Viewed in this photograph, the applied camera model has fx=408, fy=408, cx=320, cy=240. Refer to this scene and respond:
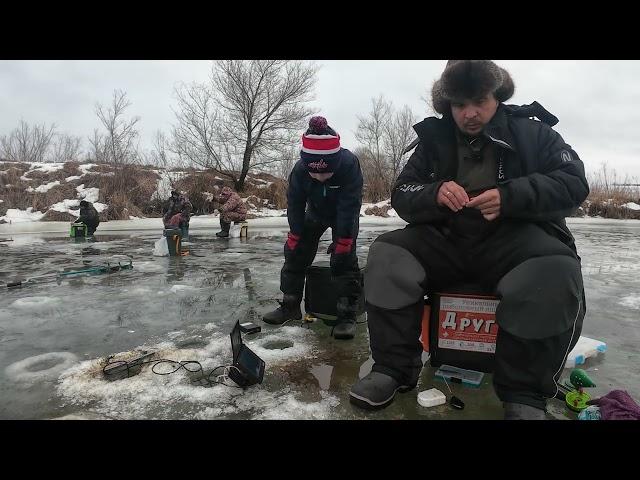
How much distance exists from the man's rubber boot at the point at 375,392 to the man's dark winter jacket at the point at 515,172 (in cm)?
77

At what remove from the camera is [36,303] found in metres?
3.78

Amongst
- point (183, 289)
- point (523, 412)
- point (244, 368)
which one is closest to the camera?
point (523, 412)

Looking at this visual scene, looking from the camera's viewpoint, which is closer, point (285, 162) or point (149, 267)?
point (149, 267)

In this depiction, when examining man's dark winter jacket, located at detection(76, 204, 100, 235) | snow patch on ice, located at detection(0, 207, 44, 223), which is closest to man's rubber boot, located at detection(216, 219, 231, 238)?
man's dark winter jacket, located at detection(76, 204, 100, 235)

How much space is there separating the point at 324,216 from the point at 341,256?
41 cm

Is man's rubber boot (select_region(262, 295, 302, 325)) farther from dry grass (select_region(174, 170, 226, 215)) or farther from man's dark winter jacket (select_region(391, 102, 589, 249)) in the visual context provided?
dry grass (select_region(174, 170, 226, 215))

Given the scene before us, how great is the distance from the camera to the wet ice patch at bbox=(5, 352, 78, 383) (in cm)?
220

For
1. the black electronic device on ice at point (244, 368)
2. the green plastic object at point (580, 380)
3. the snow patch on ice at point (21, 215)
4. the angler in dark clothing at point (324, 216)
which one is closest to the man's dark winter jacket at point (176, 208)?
the angler in dark clothing at point (324, 216)

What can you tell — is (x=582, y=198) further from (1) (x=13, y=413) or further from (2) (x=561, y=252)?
(1) (x=13, y=413)

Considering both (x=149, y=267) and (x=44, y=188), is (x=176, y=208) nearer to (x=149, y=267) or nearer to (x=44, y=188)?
(x=149, y=267)

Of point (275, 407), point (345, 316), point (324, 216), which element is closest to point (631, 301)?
point (345, 316)
